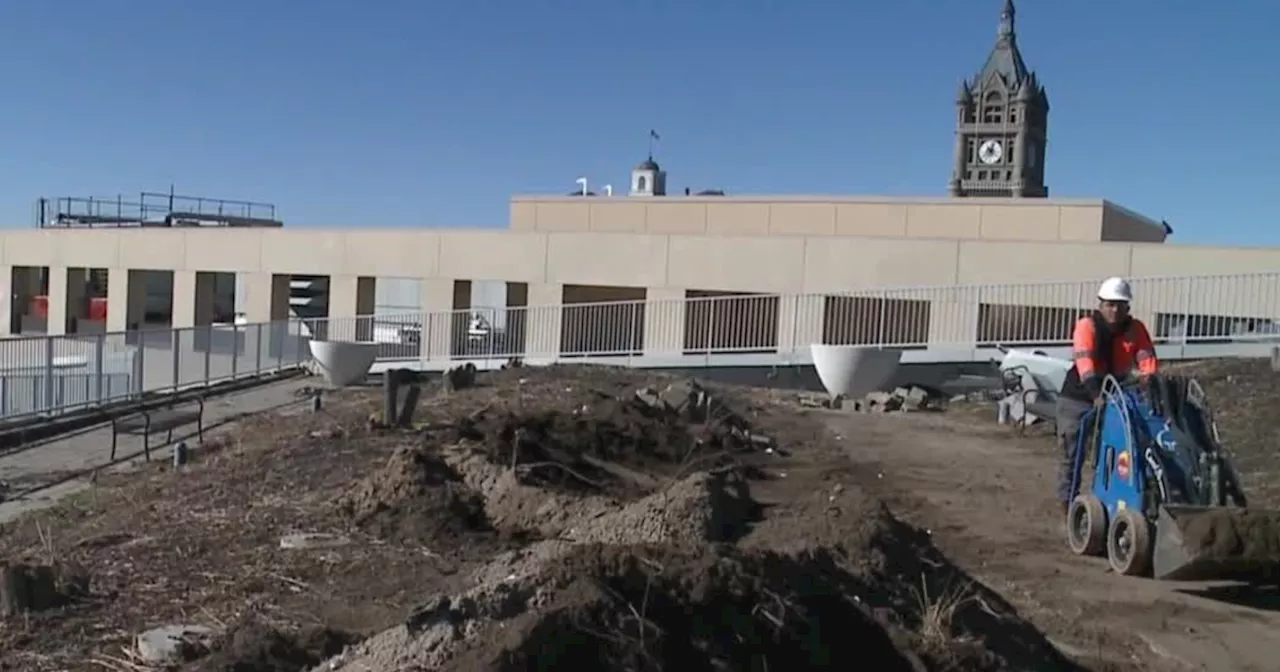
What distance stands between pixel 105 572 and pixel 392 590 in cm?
180

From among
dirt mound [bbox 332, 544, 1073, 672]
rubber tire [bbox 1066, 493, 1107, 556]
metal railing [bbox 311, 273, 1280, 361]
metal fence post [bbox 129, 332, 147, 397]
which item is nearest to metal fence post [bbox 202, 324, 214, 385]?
metal fence post [bbox 129, 332, 147, 397]

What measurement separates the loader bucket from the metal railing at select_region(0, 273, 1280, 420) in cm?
1435

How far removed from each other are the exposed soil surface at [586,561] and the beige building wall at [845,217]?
2105 cm

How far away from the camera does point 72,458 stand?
14195mm

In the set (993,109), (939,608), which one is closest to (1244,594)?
(939,608)

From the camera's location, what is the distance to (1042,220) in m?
35.4

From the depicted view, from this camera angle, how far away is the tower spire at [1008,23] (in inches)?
4916

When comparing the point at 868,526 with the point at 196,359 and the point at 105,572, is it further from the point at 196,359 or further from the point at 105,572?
the point at 196,359

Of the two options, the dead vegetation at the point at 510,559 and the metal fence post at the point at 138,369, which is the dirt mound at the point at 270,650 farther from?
the metal fence post at the point at 138,369

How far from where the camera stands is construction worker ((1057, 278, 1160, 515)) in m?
9.04

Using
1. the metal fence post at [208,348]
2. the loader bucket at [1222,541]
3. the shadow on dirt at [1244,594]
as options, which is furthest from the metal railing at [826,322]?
the loader bucket at [1222,541]

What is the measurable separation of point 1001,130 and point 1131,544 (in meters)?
110

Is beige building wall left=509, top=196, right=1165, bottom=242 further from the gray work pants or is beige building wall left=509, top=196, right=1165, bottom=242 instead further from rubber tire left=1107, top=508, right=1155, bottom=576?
rubber tire left=1107, top=508, right=1155, bottom=576

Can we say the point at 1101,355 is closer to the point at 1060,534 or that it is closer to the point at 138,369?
the point at 1060,534
